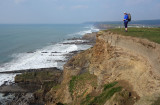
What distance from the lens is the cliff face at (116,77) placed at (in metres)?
13.7

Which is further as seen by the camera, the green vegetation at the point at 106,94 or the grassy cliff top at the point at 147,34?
the grassy cliff top at the point at 147,34

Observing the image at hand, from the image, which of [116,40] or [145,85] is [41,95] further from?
[145,85]

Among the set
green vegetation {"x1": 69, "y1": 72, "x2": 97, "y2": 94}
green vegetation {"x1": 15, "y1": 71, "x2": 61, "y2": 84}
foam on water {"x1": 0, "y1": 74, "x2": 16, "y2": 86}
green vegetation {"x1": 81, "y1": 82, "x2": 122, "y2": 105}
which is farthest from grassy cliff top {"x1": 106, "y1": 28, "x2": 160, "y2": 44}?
foam on water {"x1": 0, "y1": 74, "x2": 16, "y2": 86}

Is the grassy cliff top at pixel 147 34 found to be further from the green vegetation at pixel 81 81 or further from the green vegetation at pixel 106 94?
the green vegetation at pixel 81 81

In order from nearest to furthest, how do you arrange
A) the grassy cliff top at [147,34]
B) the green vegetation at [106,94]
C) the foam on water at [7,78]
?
the green vegetation at [106,94] < the grassy cliff top at [147,34] < the foam on water at [7,78]

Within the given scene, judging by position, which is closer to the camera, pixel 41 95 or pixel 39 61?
pixel 41 95

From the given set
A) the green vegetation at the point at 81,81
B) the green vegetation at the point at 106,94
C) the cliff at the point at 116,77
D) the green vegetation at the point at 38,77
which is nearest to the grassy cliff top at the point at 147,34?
the cliff at the point at 116,77

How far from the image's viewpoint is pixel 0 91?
104 ft

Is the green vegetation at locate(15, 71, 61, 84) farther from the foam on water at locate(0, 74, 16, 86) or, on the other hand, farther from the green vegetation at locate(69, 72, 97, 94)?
the green vegetation at locate(69, 72, 97, 94)

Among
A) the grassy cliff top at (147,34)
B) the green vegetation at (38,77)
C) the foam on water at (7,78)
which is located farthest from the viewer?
the foam on water at (7,78)

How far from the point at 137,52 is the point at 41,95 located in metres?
17.8

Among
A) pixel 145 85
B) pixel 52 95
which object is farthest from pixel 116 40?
pixel 52 95

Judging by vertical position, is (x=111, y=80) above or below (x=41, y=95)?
above

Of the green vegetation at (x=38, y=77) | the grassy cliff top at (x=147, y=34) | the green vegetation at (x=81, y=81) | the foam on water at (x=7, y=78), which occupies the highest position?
the grassy cliff top at (x=147, y=34)
